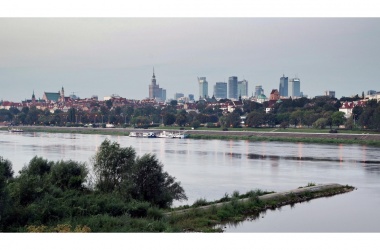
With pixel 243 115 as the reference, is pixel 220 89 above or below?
above

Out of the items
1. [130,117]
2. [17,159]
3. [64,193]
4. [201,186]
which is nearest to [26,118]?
[130,117]

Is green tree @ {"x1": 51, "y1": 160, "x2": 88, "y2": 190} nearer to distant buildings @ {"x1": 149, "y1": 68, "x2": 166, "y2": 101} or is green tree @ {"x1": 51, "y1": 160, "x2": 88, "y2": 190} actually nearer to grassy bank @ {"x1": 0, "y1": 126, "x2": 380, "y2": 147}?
grassy bank @ {"x1": 0, "y1": 126, "x2": 380, "y2": 147}

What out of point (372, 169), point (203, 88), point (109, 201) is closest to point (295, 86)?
point (203, 88)

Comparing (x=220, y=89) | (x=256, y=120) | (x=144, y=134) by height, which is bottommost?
(x=144, y=134)

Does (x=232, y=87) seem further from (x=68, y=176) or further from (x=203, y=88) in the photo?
(x=68, y=176)

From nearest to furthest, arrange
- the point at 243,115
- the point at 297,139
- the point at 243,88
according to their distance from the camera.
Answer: the point at 297,139, the point at 243,115, the point at 243,88

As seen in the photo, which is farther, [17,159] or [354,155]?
[354,155]

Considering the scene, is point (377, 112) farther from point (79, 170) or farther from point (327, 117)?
point (79, 170)

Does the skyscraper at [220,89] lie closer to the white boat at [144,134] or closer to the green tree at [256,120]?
the green tree at [256,120]
